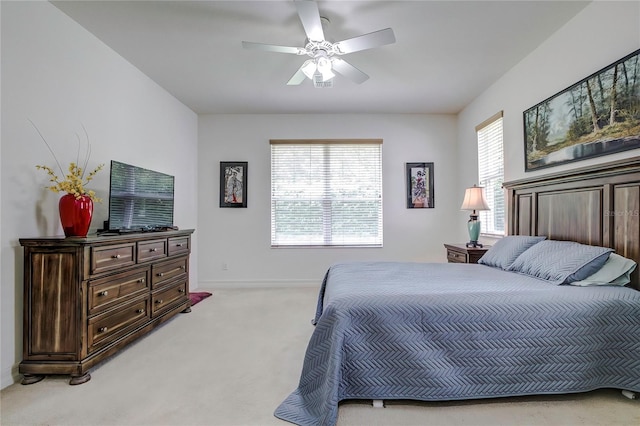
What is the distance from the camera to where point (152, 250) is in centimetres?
282

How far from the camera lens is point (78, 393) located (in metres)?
1.86

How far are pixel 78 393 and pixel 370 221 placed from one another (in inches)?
150

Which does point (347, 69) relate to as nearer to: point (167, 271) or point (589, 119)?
point (589, 119)

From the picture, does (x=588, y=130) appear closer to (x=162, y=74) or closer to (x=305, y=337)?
(x=305, y=337)

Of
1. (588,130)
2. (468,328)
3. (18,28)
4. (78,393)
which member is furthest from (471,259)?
(18,28)

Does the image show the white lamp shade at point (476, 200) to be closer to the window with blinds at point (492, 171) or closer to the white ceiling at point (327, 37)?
the window with blinds at point (492, 171)

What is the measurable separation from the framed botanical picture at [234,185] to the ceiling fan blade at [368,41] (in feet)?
9.04

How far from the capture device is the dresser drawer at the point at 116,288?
2.11 metres

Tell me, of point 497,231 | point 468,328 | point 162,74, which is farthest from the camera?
point 497,231

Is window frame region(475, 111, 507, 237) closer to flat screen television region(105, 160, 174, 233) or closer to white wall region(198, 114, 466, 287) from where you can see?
white wall region(198, 114, 466, 287)

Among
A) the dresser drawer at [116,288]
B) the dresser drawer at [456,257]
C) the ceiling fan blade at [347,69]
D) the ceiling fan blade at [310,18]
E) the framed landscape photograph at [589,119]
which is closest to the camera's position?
the ceiling fan blade at [310,18]

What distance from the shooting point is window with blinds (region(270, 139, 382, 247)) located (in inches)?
185

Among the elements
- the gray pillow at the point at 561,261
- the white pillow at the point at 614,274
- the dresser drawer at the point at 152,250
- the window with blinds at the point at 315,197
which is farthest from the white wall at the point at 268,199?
the white pillow at the point at 614,274

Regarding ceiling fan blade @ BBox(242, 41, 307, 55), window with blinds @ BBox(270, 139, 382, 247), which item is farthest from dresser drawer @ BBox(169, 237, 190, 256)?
ceiling fan blade @ BBox(242, 41, 307, 55)
